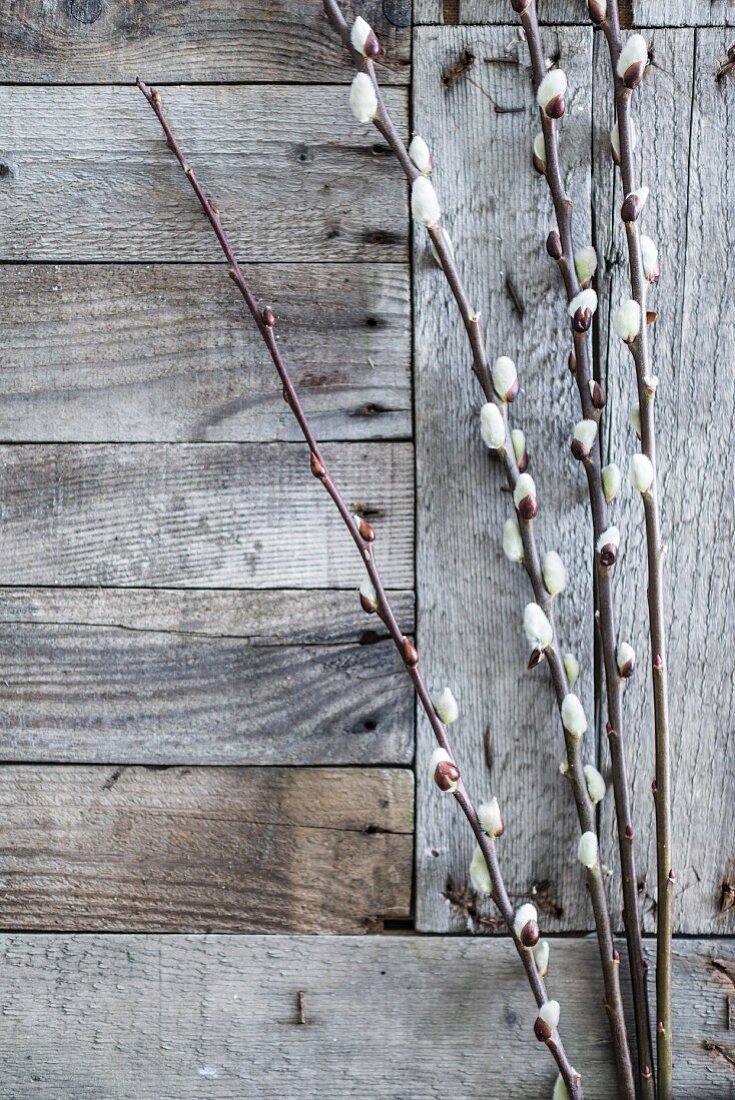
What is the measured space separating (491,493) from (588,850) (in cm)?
31

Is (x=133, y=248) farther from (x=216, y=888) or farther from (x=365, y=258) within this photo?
(x=216, y=888)

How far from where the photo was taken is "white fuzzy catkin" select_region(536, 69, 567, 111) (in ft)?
2.33

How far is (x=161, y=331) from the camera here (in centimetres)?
86

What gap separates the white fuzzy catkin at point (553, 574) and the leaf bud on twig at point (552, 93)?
1.13 feet

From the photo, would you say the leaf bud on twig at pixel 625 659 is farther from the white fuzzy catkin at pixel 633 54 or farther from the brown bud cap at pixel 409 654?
the white fuzzy catkin at pixel 633 54

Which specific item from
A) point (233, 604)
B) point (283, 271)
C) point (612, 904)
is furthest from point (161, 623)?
point (612, 904)

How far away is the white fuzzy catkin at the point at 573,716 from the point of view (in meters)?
0.76

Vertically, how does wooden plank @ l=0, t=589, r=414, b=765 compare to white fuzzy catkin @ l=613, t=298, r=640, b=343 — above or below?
below

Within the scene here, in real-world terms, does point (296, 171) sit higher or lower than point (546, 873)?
higher

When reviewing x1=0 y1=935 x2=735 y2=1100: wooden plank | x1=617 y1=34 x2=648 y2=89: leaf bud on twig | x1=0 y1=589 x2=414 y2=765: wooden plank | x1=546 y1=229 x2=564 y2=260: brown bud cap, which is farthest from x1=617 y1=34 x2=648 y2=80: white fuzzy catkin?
x1=0 y1=935 x2=735 y2=1100: wooden plank

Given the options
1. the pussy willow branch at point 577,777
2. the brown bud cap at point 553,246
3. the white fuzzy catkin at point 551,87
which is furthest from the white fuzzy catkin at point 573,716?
the white fuzzy catkin at point 551,87

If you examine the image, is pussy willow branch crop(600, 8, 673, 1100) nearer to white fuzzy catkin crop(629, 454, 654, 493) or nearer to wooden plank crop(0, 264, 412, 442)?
white fuzzy catkin crop(629, 454, 654, 493)

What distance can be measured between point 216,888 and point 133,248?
1.92 ft

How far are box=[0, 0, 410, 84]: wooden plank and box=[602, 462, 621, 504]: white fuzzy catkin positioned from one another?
0.40 metres
